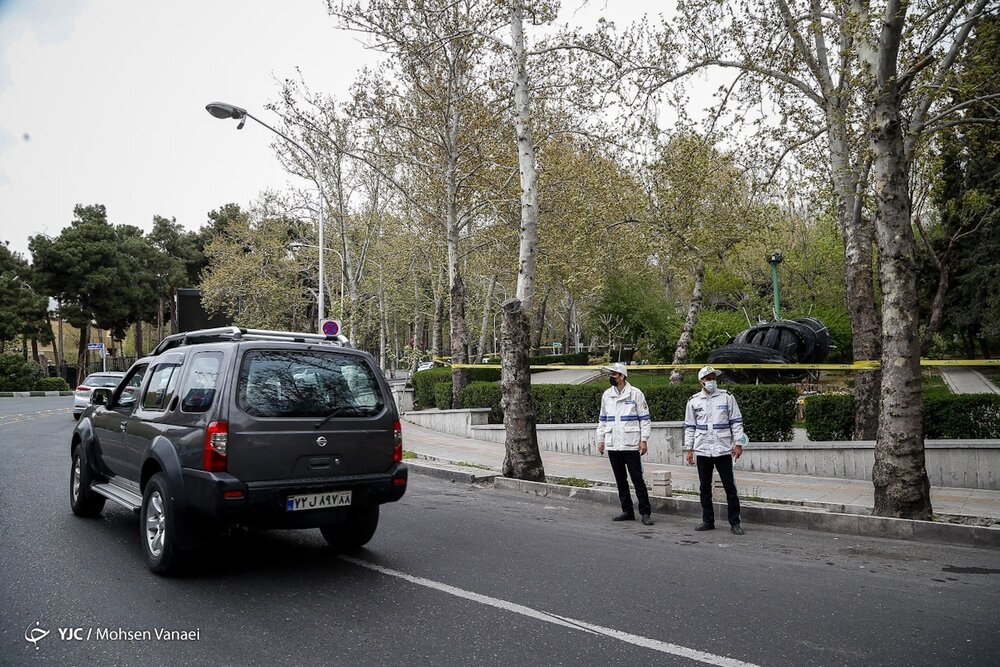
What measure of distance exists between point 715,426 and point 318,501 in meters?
4.34

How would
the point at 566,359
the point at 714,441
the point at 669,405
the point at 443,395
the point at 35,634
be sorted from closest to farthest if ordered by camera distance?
1. the point at 35,634
2. the point at 714,441
3. the point at 669,405
4. the point at 443,395
5. the point at 566,359

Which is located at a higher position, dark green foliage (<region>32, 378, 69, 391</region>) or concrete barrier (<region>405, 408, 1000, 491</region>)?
dark green foliage (<region>32, 378, 69, 391</region>)

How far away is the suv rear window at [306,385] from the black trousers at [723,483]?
145 inches

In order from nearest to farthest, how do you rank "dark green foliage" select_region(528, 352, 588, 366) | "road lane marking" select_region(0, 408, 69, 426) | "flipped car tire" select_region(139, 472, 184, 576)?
"flipped car tire" select_region(139, 472, 184, 576) → "road lane marking" select_region(0, 408, 69, 426) → "dark green foliage" select_region(528, 352, 588, 366)

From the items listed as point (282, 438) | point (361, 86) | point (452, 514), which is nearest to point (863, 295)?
point (452, 514)

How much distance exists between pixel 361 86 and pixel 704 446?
1749 cm

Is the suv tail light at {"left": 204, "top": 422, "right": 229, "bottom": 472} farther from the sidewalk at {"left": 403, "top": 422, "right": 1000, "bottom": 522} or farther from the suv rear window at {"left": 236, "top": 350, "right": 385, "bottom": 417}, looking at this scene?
the sidewalk at {"left": 403, "top": 422, "right": 1000, "bottom": 522}

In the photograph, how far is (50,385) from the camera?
43.2m

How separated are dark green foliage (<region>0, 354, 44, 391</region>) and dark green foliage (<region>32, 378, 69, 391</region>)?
30 centimetres

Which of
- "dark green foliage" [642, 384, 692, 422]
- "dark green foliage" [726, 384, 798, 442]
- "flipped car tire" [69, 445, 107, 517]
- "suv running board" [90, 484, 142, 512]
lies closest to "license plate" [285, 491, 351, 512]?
"suv running board" [90, 484, 142, 512]

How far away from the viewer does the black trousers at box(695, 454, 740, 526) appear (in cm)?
737

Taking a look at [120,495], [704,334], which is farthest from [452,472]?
[704,334]

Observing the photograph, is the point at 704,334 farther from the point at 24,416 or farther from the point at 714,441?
the point at 24,416

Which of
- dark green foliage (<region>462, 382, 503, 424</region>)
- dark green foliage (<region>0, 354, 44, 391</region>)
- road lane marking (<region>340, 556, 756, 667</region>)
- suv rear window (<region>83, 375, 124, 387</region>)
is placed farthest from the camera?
dark green foliage (<region>0, 354, 44, 391</region>)
